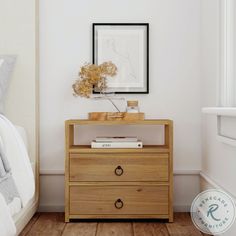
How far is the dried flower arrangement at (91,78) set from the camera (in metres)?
2.91

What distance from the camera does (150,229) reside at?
8.58 ft

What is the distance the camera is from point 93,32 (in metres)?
3.06

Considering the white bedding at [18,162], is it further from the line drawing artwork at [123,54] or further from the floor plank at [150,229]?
the line drawing artwork at [123,54]

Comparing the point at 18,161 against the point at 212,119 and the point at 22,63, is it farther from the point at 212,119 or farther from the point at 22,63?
the point at 212,119

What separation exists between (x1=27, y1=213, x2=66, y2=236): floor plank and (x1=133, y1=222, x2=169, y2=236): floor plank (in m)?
0.47

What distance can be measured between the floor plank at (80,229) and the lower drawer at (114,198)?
86 mm

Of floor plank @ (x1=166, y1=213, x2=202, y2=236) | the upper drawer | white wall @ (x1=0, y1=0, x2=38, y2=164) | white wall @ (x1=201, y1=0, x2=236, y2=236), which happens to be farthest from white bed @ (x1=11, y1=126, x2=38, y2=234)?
white wall @ (x1=201, y1=0, x2=236, y2=236)

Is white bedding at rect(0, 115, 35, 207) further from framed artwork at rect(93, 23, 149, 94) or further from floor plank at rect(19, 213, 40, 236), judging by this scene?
framed artwork at rect(93, 23, 149, 94)

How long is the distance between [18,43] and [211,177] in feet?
5.32

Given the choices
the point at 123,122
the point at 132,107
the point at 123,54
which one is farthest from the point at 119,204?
the point at 123,54

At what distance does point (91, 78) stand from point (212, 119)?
878mm

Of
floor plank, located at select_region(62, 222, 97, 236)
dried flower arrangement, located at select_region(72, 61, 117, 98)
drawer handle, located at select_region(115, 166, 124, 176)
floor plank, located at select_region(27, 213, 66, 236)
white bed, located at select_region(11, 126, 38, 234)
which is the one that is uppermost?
dried flower arrangement, located at select_region(72, 61, 117, 98)

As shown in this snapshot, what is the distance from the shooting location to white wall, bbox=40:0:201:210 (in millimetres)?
3082

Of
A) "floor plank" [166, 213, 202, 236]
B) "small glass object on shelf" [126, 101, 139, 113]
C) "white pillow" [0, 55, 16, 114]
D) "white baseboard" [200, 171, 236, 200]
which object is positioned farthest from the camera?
"small glass object on shelf" [126, 101, 139, 113]
